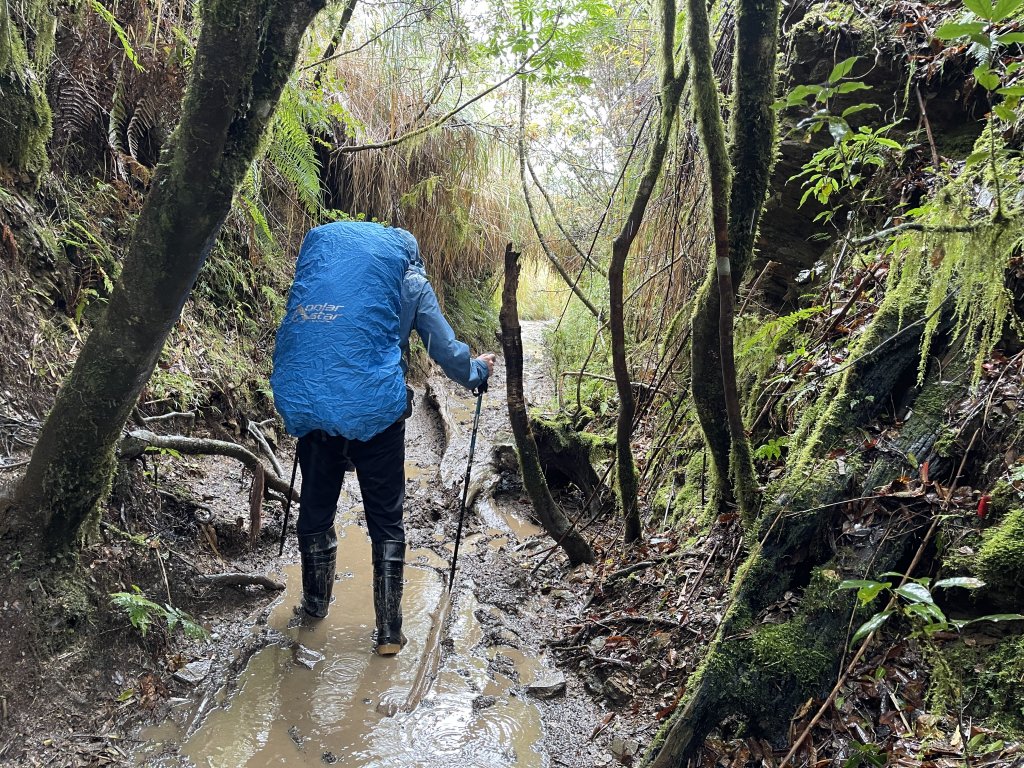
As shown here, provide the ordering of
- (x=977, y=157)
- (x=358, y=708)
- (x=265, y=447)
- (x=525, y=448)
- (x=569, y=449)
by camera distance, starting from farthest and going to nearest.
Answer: (x=569, y=449)
(x=265, y=447)
(x=525, y=448)
(x=358, y=708)
(x=977, y=157)

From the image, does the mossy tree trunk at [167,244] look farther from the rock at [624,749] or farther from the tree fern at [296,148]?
the tree fern at [296,148]

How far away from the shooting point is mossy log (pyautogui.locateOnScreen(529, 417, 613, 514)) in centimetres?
524

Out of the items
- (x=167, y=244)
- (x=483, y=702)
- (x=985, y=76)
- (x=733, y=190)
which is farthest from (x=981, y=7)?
(x=483, y=702)

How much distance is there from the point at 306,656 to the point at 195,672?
507mm

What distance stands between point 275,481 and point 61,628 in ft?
6.32

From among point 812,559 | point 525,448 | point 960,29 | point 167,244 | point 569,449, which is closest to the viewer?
point 960,29

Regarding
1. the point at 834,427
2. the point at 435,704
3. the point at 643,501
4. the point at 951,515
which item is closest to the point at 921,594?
the point at 951,515

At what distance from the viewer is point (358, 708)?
2.78 metres

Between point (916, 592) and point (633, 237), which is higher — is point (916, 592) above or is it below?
below

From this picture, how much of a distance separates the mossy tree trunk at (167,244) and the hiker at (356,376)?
0.89 metres

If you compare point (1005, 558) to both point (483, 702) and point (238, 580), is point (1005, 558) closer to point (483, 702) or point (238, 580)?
point (483, 702)

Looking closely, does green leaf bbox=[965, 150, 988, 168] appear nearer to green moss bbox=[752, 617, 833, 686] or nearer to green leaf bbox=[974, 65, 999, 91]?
green leaf bbox=[974, 65, 999, 91]

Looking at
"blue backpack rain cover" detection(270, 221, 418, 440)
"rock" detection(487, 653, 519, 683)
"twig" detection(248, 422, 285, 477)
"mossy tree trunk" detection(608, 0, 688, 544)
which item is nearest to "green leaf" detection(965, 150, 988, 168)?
"mossy tree trunk" detection(608, 0, 688, 544)

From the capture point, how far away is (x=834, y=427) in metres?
2.65
